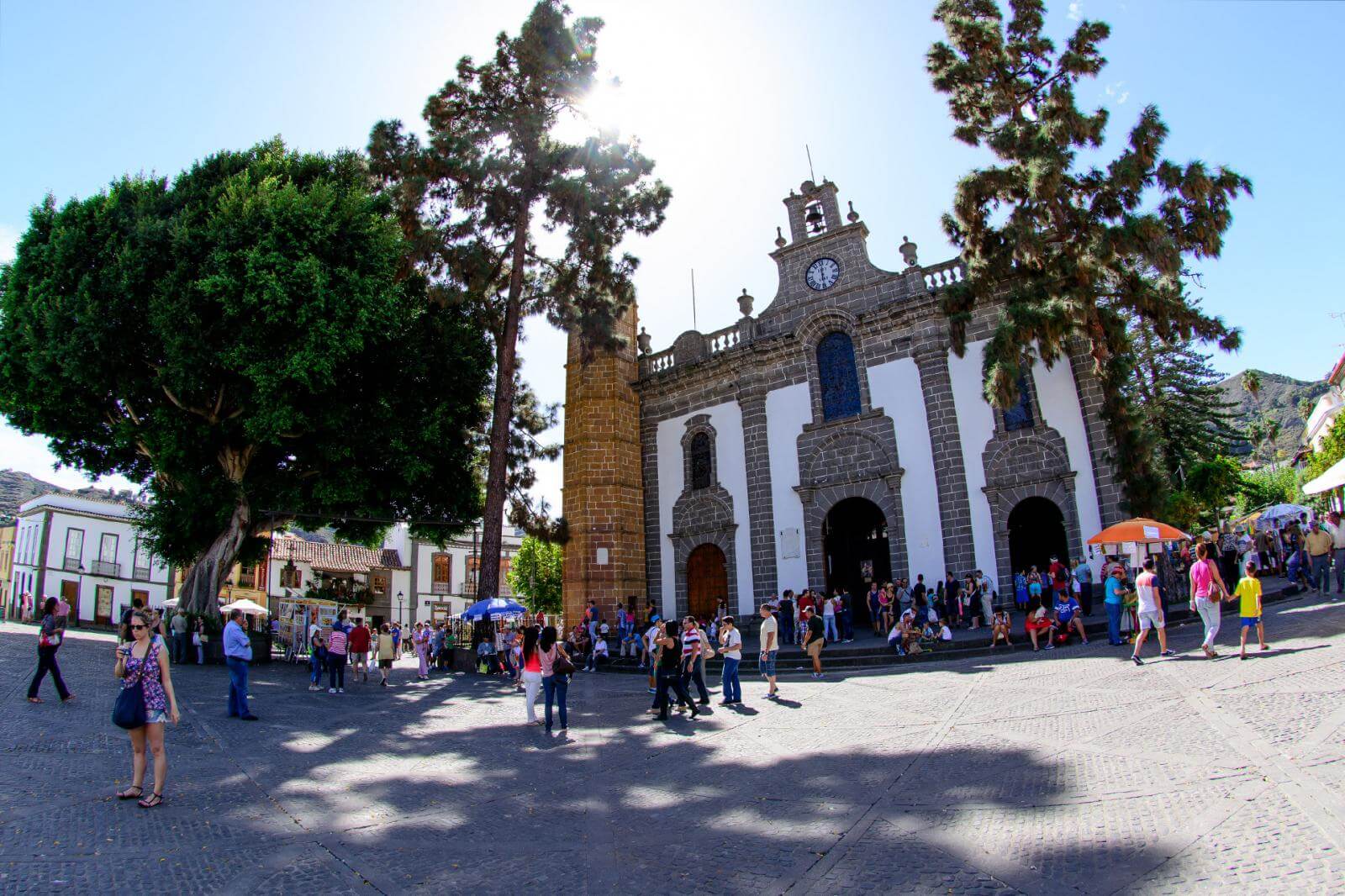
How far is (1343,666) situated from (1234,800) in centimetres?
466

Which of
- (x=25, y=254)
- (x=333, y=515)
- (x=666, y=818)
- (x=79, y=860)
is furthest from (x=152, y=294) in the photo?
(x=666, y=818)

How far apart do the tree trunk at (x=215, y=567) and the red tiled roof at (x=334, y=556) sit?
22.7 meters

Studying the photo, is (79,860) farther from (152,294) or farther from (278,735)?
(152,294)

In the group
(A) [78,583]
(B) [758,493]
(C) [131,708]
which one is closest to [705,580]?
(B) [758,493]

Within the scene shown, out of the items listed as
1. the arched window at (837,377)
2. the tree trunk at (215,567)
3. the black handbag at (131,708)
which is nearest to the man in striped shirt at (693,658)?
the black handbag at (131,708)

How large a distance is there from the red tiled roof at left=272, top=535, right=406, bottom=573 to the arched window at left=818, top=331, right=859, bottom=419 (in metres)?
29.4

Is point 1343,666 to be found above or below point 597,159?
below

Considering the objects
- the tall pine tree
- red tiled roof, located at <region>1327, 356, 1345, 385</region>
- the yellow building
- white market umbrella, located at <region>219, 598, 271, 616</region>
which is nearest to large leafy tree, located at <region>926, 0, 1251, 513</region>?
the tall pine tree

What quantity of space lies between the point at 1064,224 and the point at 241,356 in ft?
60.6

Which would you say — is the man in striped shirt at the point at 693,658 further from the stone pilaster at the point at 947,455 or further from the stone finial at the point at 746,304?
the stone finial at the point at 746,304

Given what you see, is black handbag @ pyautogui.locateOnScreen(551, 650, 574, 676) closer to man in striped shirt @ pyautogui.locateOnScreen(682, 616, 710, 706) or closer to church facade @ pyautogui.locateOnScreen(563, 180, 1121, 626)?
man in striped shirt @ pyautogui.locateOnScreen(682, 616, 710, 706)

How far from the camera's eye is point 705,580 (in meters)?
23.6

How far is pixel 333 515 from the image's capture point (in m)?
19.6

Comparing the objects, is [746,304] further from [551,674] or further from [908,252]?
[551,674]
